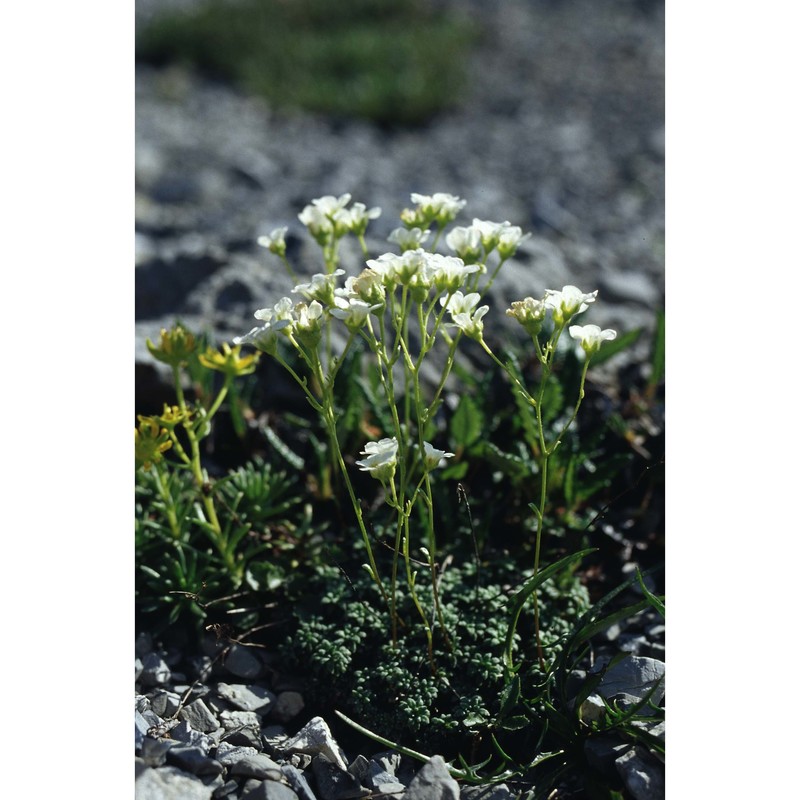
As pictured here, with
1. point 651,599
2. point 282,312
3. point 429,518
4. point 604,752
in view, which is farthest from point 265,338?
point 604,752

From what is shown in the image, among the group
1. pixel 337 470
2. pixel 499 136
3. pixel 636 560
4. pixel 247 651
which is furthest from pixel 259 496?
pixel 499 136

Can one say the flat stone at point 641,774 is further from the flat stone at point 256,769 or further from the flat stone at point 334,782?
the flat stone at point 256,769


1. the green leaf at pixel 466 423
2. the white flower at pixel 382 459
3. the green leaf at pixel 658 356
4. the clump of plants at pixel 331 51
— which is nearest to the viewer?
the white flower at pixel 382 459

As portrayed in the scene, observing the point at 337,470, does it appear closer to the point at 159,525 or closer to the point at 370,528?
the point at 370,528

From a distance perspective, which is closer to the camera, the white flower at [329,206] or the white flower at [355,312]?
the white flower at [355,312]

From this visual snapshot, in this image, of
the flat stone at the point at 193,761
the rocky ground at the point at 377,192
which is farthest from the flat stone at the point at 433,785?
the flat stone at the point at 193,761

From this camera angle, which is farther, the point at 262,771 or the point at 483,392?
the point at 483,392
